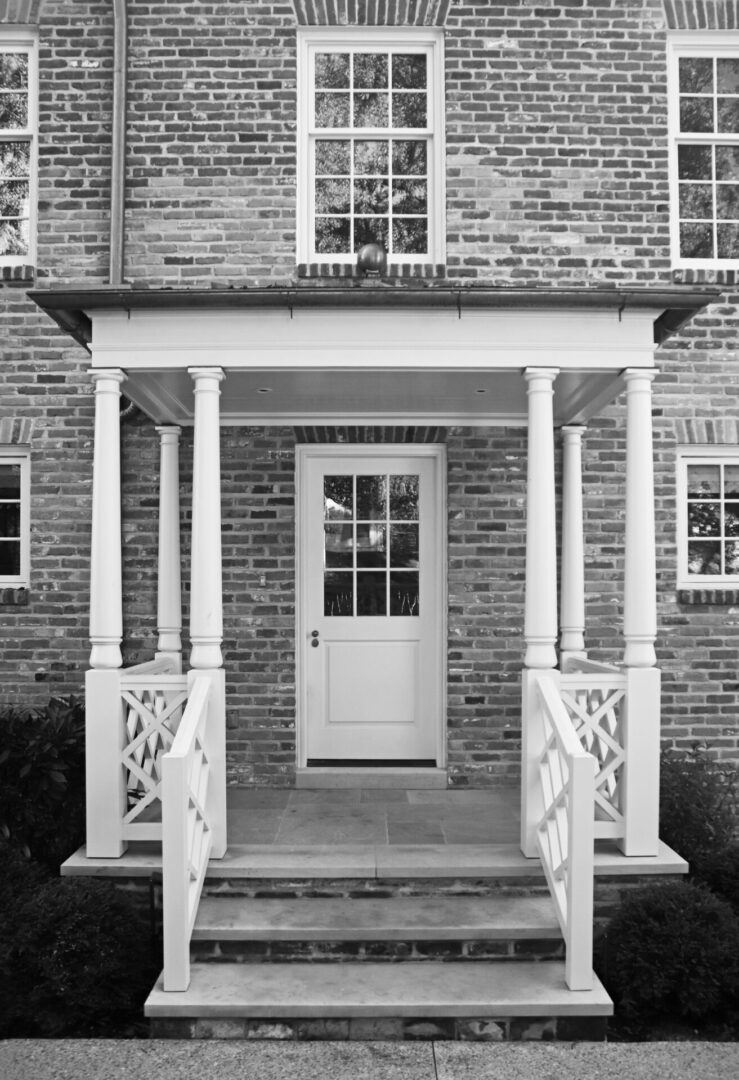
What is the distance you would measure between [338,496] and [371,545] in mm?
457

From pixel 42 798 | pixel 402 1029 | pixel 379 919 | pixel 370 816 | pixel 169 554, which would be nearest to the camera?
pixel 402 1029

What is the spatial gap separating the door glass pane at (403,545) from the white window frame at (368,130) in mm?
2012

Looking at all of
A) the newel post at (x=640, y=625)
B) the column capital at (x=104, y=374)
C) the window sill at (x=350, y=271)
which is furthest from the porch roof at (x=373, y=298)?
the window sill at (x=350, y=271)

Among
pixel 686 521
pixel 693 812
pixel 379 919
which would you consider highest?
pixel 686 521

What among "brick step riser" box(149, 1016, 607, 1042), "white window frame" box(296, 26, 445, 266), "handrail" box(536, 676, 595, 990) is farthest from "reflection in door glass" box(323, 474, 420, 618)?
"brick step riser" box(149, 1016, 607, 1042)

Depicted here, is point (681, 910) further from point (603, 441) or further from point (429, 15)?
point (429, 15)

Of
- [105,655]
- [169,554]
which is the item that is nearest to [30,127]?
[169,554]

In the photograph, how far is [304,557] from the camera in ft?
22.6

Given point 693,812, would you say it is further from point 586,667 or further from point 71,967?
point 71,967

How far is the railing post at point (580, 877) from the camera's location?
4148mm

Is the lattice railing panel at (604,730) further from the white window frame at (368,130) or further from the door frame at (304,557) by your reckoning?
the white window frame at (368,130)

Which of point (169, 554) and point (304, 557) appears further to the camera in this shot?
point (304, 557)

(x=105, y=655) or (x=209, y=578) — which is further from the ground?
(x=209, y=578)

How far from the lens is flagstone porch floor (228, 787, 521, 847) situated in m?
5.34
